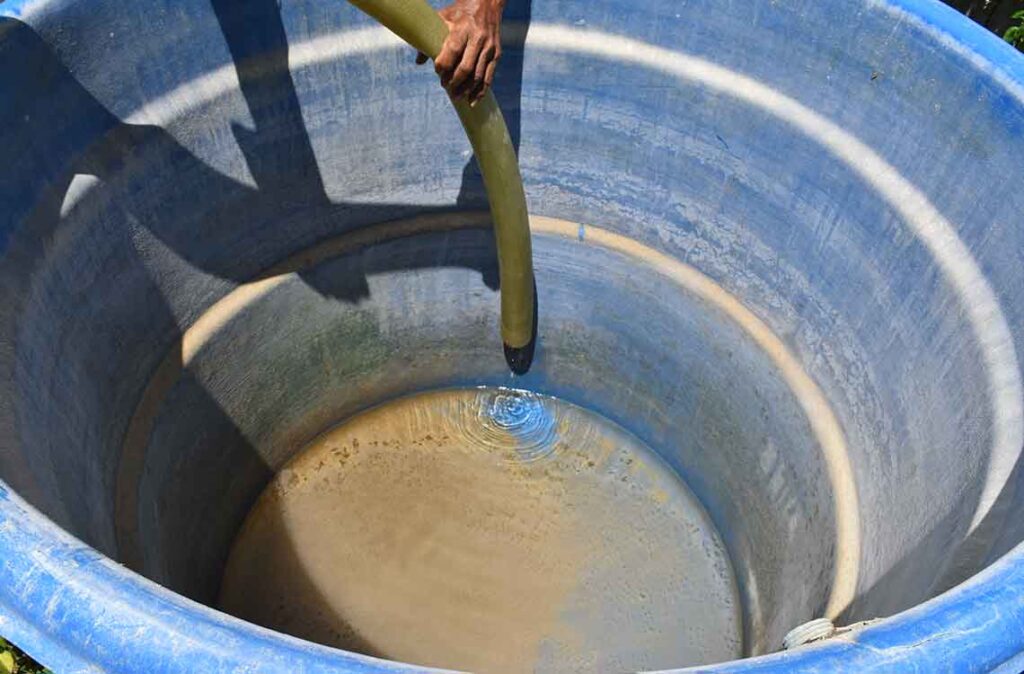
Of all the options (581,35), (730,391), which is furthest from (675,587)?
(581,35)

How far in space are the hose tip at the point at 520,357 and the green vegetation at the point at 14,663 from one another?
1120mm

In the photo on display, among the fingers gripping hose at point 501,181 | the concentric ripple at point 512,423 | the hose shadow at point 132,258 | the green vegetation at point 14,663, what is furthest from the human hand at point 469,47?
the green vegetation at point 14,663

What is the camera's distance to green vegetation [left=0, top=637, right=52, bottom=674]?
145 centimetres

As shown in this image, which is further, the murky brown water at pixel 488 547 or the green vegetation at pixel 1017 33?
the green vegetation at pixel 1017 33

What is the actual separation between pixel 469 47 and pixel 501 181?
1.10 ft

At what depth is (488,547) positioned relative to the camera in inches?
73.9

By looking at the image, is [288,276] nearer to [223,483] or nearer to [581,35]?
[223,483]

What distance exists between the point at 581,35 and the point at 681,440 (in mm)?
901

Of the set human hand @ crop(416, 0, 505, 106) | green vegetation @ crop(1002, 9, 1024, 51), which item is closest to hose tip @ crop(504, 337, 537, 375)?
human hand @ crop(416, 0, 505, 106)

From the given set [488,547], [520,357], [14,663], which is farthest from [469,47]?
[14,663]

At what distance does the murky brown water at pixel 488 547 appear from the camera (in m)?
1.74

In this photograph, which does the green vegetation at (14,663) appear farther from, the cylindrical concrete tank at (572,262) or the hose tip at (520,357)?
the hose tip at (520,357)

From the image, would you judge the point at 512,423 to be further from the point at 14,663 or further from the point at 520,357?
the point at 14,663

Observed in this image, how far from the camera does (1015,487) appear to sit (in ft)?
3.49
